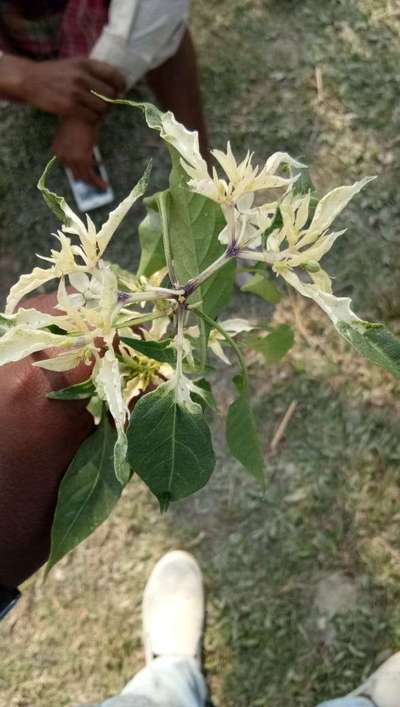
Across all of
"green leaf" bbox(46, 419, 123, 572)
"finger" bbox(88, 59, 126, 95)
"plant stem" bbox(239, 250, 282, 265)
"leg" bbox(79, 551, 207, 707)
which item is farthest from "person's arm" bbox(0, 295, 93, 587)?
"leg" bbox(79, 551, 207, 707)

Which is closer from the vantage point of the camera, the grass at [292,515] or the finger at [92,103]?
the finger at [92,103]

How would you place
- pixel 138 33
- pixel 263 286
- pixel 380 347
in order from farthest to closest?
1. pixel 138 33
2. pixel 263 286
3. pixel 380 347

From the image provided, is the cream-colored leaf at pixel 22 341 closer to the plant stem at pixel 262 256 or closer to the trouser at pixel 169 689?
the plant stem at pixel 262 256

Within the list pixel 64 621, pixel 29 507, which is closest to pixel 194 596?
pixel 64 621

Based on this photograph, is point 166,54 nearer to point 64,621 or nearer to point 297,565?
point 297,565

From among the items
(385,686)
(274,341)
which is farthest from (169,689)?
(274,341)

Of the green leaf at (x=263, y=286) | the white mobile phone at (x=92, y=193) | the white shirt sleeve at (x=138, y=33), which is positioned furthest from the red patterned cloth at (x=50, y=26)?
the green leaf at (x=263, y=286)

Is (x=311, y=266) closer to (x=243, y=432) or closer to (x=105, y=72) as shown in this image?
(x=243, y=432)
